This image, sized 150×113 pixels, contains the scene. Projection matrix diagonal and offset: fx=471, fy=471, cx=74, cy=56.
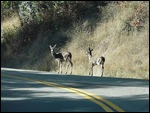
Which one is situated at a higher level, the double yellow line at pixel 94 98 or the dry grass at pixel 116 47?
the dry grass at pixel 116 47

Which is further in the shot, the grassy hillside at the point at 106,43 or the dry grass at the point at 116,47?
the grassy hillside at the point at 106,43

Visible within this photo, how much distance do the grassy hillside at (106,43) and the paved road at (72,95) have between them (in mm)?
9350

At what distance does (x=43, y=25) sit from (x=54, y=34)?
6.16 feet

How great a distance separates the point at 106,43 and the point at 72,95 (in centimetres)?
1718

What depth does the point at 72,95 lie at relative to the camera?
14.2 metres

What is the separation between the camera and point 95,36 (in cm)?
3253

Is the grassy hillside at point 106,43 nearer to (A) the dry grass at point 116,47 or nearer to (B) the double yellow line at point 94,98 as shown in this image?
(A) the dry grass at point 116,47

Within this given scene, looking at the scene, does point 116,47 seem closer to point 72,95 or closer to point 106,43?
point 106,43

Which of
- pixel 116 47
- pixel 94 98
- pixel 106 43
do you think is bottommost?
pixel 94 98

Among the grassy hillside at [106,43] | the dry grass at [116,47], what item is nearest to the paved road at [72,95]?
the dry grass at [116,47]

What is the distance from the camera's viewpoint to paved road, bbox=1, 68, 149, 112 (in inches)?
467

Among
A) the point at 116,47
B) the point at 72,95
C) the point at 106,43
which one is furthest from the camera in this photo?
the point at 106,43

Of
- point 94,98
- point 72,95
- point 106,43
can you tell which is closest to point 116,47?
point 106,43

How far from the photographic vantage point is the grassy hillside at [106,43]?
2795cm
